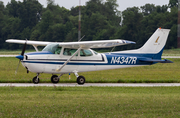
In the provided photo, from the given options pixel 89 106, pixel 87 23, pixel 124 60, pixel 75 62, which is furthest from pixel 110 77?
pixel 87 23

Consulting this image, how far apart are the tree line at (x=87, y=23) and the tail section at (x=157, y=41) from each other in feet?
165

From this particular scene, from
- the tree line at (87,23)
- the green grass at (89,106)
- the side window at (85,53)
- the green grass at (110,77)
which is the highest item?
the tree line at (87,23)

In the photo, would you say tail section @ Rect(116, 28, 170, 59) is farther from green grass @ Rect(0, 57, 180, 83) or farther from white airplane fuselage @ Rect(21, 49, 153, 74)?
green grass @ Rect(0, 57, 180, 83)

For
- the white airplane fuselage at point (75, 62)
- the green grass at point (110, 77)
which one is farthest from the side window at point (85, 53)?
the green grass at point (110, 77)

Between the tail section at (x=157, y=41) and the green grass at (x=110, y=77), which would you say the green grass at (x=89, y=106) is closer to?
the green grass at (x=110, y=77)

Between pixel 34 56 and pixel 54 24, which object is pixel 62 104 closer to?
pixel 34 56

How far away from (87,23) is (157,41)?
66638 millimetres

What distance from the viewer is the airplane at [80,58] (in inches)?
609

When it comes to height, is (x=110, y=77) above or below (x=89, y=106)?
below

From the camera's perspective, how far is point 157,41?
17.1 metres

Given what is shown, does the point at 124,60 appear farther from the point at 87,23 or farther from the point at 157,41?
the point at 87,23

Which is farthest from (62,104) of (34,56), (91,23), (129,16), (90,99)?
(91,23)

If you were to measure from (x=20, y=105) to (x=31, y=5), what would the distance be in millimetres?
90732

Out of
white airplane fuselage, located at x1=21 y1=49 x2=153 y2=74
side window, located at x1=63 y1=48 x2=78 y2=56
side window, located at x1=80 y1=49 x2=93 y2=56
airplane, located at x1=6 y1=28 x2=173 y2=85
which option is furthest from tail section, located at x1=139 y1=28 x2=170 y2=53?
side window, located at x1=63 y1=48 x2=78 y2=56
